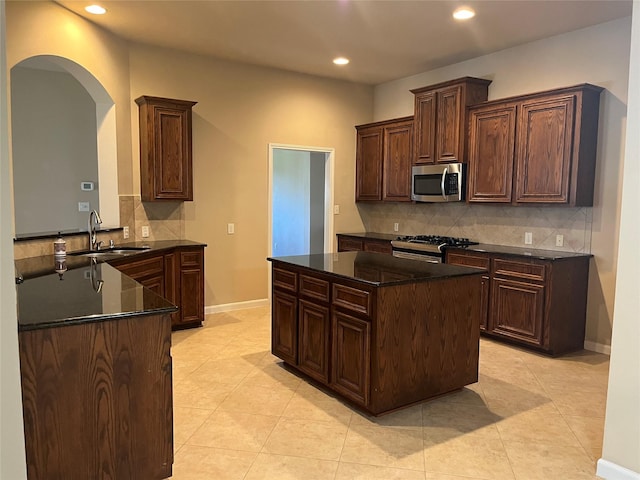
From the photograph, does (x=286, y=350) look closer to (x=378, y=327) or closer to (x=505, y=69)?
(x=378, y=327)

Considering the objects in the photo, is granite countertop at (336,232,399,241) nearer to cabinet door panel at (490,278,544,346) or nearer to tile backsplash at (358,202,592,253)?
tile backsplash at (358,202,592,253)

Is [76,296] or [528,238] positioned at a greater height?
[528,238]

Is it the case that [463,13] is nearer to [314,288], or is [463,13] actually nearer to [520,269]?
[520,269]

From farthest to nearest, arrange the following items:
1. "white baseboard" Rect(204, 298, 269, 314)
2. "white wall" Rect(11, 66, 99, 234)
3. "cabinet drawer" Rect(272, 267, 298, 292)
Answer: "white wall" Rect(11, 66, 99, 234), "white baseboard" Rect(204, 298, 269, 314), "cabinet drawer" Rect(272, 267, 298, 292)

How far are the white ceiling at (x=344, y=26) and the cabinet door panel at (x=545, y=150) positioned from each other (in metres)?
0.75

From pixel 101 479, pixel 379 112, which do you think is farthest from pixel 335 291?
pixel 379 112

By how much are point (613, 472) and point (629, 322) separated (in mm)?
745

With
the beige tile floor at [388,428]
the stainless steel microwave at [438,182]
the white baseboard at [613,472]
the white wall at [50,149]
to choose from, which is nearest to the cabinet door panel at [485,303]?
the beige tile floor at [388,428]

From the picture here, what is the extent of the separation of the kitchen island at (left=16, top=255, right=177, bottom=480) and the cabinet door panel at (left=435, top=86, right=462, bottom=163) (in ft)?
12.8

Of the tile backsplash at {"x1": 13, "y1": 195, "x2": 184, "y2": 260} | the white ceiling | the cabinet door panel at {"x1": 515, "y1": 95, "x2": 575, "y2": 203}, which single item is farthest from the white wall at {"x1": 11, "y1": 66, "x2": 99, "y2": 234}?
the cabinet door panel at {"x1": 515, "y1": 95, "x2": 575, "y2": 203}

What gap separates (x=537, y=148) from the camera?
171 inches

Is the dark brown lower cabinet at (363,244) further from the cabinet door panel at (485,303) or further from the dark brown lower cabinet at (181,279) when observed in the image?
the dark brown lower cabinet at (181,279)

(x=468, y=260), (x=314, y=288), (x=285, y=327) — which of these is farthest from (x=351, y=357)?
(x=468, y=260)

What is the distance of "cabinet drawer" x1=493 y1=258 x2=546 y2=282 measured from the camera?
160 inches
